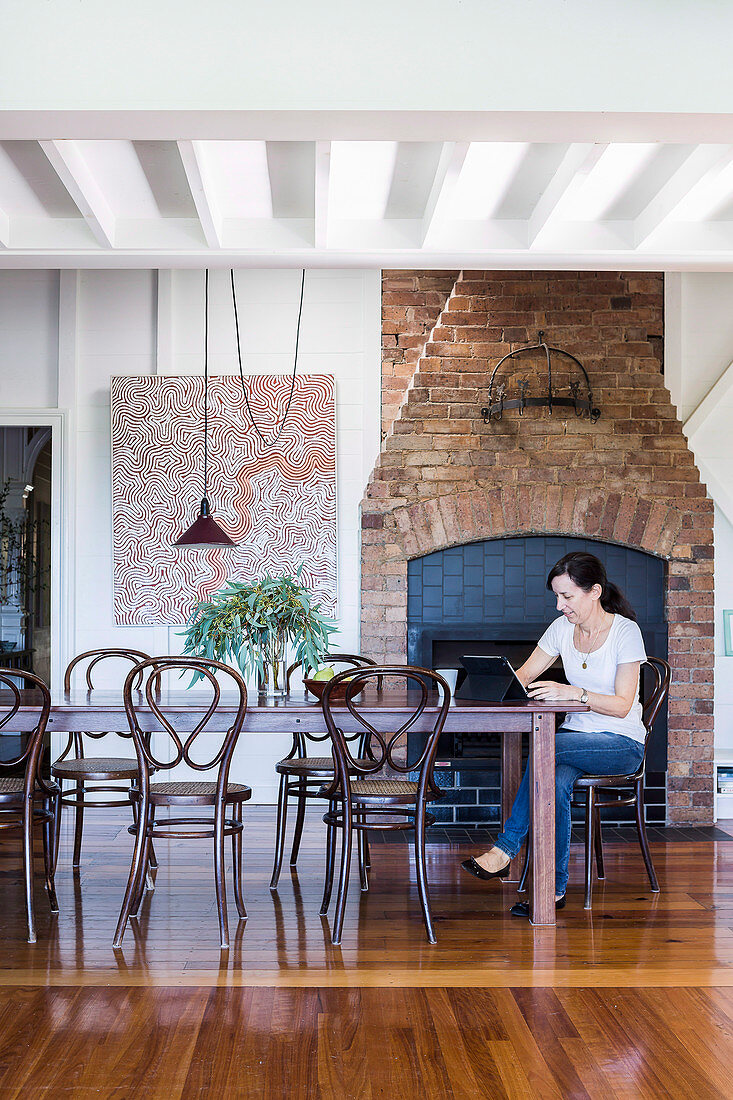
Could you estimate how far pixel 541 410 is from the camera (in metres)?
5.46

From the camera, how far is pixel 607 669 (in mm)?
3844

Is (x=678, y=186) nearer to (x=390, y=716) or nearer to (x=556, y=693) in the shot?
(x=556, y=693)

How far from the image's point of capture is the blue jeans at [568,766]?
376cm

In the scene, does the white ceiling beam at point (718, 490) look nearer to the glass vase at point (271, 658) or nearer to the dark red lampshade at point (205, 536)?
the dark red lampshade at point (205, 536)

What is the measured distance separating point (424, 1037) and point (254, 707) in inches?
50.3

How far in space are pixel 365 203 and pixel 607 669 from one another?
2035 mm

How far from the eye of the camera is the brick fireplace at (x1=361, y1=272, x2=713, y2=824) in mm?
5398

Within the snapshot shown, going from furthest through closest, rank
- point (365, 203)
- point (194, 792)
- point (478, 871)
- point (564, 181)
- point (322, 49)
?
point (365, 203)
point (478, 871)
point (564, 181)
point (194, 792)
point (322, 49)

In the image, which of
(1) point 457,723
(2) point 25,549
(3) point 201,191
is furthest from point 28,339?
(1) point 457,723

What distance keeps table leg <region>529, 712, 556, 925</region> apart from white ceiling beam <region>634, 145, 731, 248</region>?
1.91m

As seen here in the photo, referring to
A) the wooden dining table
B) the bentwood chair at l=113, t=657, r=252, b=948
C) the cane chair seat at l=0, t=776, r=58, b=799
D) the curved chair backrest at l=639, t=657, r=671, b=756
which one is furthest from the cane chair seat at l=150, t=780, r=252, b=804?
the curved chair backrest at l=639, t=657, r=671, b=756

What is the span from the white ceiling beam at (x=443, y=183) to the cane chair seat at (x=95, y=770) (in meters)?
2.39

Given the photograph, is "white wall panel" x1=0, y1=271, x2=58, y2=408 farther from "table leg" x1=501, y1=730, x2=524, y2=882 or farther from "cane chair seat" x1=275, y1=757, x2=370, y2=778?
"table leg" x1=501, y1=730, x2=524, y2=882

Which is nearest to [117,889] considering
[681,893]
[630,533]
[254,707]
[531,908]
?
[254,707]
